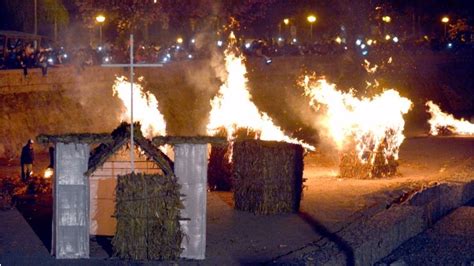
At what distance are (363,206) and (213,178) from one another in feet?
13.5

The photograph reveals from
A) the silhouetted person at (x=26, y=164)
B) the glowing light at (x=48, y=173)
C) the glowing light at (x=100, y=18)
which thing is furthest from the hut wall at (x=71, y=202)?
the glowing light at (x=100, y=18)

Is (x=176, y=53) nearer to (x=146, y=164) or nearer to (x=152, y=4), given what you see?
(x=152, y=4)

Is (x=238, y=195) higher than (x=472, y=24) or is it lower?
lower

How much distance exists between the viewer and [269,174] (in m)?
20.8

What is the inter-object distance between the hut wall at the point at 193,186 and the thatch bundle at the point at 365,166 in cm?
1178

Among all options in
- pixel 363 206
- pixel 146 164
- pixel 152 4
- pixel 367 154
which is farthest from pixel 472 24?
pixel 146 164

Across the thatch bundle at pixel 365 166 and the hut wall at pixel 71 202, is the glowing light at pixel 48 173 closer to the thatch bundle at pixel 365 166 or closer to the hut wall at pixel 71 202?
the thatch bundle at pixel 365 166

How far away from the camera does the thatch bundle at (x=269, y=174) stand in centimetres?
2069

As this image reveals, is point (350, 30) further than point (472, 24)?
No

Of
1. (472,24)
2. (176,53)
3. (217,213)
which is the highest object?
(472,24)

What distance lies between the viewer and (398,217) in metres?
18.9

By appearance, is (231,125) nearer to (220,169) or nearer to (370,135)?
(220,169)

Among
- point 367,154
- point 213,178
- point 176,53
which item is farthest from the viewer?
point 176,53

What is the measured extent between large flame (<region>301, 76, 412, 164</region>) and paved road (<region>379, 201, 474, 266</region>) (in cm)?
691
